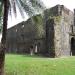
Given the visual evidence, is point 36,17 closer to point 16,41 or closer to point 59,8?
point 59,8

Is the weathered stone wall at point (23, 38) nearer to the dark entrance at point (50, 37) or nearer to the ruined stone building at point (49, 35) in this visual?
the ruined stone building at point (49, 35)

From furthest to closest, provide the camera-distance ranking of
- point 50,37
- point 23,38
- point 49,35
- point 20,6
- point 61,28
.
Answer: point 23,38, point 61,28, point 49,35, point 50,37, point 20,6

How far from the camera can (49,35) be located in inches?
1113

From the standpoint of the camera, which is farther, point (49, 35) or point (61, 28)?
point (61, 28)

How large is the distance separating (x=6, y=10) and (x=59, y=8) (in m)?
18.1

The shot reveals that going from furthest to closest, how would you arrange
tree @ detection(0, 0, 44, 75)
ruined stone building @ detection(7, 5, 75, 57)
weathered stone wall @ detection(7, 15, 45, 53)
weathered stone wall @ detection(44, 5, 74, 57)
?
weathered stone wall @ detection(7, 15, 45, 53) → weathered stone wall @ detection(44, 5, 74, 57) → ruined stone building @ detection(7, 5, 75, 57) → tree @ detection(0, 0, 44, 75)

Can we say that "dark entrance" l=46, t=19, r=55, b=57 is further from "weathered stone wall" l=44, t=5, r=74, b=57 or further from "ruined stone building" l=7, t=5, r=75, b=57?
"weathered stone wall" l=44, t=5, r=74, b=57

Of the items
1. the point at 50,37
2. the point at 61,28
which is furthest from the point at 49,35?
the point at 61,28

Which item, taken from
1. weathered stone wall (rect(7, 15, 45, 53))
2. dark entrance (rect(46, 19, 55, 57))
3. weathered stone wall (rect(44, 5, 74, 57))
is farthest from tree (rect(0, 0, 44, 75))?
weathered stone wall (rect(7, 15, 45, 53))

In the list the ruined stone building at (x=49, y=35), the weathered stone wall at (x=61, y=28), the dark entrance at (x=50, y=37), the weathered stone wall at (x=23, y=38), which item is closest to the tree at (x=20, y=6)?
the ruined stone building at (x=49, y=35)

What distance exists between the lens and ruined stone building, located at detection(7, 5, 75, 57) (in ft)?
88.9

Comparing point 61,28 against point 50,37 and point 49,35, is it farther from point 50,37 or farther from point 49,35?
point 50,37

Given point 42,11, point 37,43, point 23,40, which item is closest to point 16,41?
point 23,40

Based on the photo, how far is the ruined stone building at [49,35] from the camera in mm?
27109
